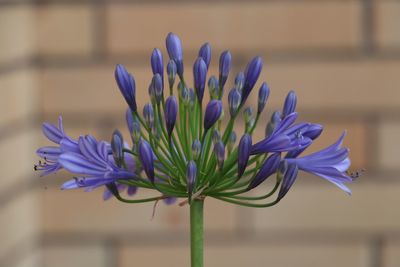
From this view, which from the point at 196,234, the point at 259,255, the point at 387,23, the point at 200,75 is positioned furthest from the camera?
the point at 259,255

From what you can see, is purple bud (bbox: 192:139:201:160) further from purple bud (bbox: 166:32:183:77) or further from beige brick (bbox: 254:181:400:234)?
beige brick (bbox: 254:181:400:234)

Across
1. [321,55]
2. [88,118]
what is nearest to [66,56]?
[88,118]

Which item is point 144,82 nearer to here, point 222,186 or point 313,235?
point 313,235

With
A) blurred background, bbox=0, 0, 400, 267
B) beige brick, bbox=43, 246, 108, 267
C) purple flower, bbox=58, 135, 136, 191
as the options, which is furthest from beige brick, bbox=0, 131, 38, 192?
purple flower, bbox=58, 135, 136, 191

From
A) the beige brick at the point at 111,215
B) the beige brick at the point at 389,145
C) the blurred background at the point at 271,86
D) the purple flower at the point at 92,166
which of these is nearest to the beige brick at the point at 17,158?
the blurred background at the point at 271,86

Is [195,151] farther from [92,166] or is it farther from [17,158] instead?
[17,158]

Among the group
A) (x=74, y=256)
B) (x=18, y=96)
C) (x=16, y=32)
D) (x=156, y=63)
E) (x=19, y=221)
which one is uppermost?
(x=16, y=32)

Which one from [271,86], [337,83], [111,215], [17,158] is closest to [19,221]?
[17,158]
